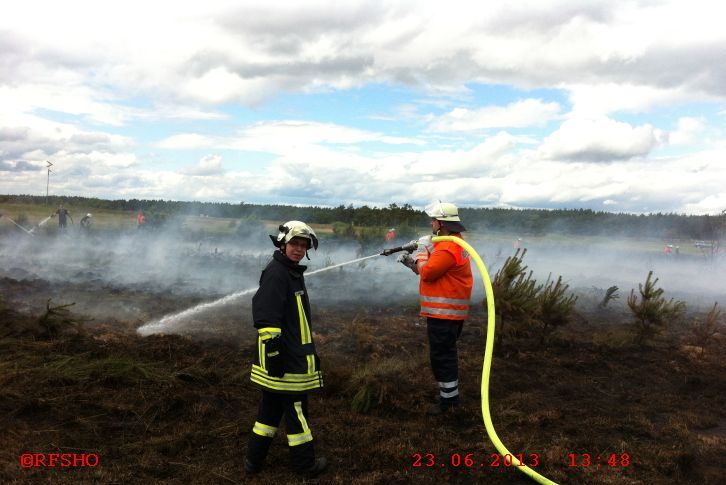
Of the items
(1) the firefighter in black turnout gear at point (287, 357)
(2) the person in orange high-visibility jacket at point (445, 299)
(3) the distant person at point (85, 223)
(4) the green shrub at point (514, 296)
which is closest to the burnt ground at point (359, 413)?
(1) the firefighter in black turnout gear at point (287, 357)

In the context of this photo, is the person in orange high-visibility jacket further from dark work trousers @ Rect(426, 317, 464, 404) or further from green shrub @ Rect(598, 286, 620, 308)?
green shrub @ Rect(598, 286, 620, 308)

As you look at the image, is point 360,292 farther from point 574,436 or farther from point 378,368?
point 574,436

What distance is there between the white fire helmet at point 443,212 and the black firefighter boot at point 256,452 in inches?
106

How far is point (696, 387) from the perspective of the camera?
6.43 metres

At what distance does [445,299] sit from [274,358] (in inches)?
87.2

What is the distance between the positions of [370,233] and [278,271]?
15.3m

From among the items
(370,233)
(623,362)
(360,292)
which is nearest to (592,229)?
(370,233)

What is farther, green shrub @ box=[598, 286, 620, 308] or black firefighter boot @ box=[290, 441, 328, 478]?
green shrub @ box=[598, 286, 620, 308]

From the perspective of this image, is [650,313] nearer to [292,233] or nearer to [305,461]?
[305,461]

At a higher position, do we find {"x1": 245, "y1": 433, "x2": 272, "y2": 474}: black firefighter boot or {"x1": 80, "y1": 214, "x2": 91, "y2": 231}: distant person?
{"x1": 80, "y1": 214, "x2": 91, "y2": 231}: distant person

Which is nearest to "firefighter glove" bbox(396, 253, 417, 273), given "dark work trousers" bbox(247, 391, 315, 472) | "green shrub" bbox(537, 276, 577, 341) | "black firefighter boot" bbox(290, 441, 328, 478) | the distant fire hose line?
the distant fire hose line

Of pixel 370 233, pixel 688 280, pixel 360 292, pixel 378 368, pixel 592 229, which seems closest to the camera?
pixel 378 368

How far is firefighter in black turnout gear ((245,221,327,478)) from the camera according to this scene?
346 centimetres

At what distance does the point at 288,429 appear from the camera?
363cm
